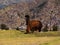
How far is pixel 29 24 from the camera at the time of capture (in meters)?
28.8

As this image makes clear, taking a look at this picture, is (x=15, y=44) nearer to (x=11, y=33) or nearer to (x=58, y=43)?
(x=58, y=43)

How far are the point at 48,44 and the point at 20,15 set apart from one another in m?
176

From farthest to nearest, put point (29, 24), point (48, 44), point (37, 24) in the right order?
point (37, 24) < point (29, 24) < point (48, 44)

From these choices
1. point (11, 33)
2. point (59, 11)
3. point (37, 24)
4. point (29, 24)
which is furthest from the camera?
point (59, 11)

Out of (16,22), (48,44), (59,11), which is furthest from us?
(16,22)

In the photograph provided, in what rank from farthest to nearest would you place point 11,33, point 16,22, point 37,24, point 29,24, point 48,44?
point 16,22 < point 37,24 < point 29,24 < point 11,33 < point 48,44

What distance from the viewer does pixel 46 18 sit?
17538 cm

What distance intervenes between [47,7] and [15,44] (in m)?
171

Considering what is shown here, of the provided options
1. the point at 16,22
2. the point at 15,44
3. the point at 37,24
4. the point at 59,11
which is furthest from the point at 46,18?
the point at 15,44

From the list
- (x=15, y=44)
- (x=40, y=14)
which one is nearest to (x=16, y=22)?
(x=40, y=14)

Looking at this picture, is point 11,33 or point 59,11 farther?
point 59,11

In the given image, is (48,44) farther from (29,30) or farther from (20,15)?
(20,15)

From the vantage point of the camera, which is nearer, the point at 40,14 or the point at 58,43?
the point at 58,43

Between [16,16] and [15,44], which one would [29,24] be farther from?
[16,16]
